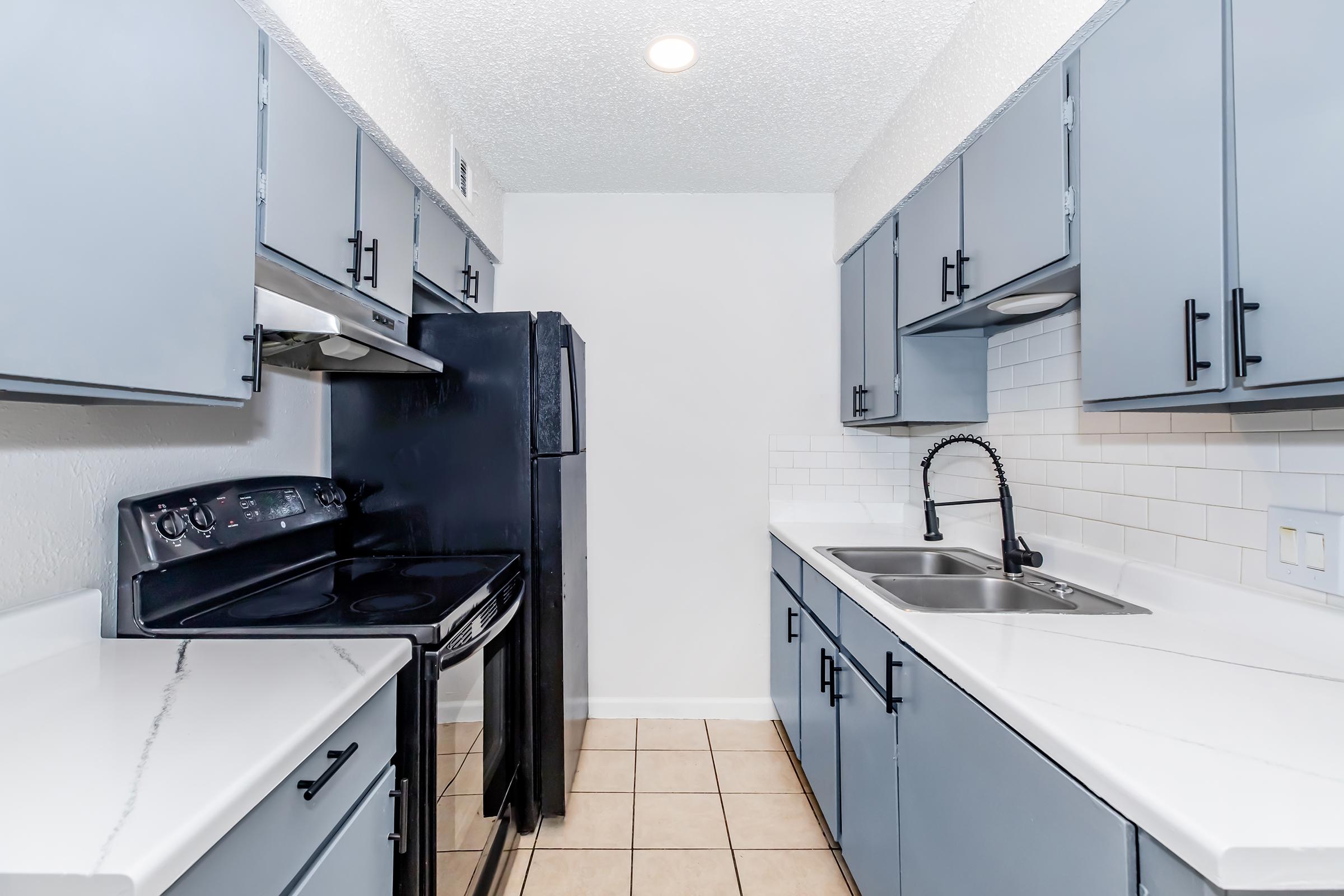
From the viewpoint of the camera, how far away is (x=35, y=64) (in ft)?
2.58

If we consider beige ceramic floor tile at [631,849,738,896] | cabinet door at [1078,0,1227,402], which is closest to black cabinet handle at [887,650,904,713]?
cabinet door at [1078,0,1227,402]

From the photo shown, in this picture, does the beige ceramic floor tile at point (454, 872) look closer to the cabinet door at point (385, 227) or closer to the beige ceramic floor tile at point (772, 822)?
the beige ceramic floor tile at point (772, 822)

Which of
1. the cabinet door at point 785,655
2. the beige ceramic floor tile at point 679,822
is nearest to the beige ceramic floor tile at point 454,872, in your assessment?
the beige ceramic floor tile at point 679,822

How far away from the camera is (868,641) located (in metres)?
1.57

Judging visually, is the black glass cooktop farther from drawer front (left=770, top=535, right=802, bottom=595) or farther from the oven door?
drawer front (left=770, top=535, right=802, bottom=595)

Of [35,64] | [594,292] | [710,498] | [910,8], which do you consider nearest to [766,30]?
[910,8]

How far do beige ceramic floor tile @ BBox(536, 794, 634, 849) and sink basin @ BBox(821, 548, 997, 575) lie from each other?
112 centimetres

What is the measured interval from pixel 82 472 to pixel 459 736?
0.89 m

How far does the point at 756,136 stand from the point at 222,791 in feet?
8.03

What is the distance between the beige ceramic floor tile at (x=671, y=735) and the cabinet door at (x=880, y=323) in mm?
1522

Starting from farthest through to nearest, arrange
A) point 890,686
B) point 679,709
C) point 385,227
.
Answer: point 679,709
point 385,227
point 890,686

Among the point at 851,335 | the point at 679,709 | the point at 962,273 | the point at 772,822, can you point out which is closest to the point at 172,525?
the point at 772,822

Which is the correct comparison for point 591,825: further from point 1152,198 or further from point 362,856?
point 1152,198

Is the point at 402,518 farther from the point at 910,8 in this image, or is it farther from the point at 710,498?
the point at 910,8
